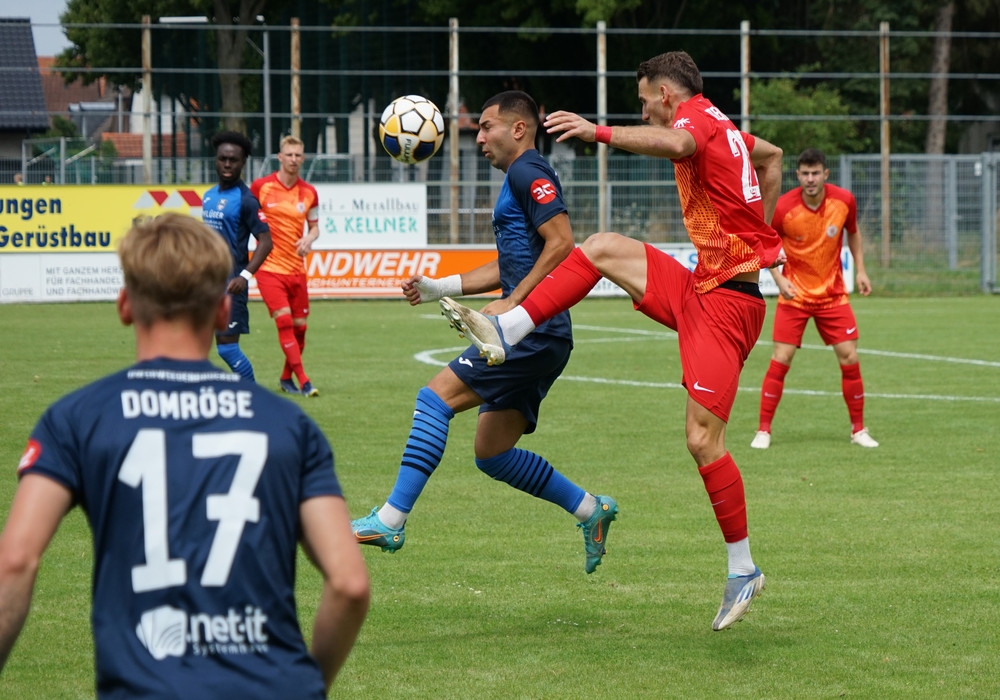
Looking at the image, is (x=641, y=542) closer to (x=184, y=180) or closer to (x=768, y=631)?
(x=768, y=631)

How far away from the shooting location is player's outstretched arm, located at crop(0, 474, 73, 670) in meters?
2.38

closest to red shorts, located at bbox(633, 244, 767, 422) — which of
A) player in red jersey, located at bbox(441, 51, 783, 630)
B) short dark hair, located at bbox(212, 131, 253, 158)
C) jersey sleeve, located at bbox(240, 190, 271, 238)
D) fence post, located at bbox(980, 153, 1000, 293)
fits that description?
player in red jersey, located at bbox(441, 51, 783, 630)

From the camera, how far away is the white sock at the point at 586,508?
6.12 meters

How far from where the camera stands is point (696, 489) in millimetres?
8508

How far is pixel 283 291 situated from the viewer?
13.6m

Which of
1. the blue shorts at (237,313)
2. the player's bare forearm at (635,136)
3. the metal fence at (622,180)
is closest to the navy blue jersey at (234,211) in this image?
the blue shorts at (237,313)

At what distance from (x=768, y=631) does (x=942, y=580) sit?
1190 millimetres

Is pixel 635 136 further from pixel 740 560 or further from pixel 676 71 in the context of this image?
pixel 740 560

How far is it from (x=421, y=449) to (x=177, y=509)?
3.39 meters

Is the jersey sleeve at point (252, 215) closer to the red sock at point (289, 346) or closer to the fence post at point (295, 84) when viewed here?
the red sock at point (289, 346)

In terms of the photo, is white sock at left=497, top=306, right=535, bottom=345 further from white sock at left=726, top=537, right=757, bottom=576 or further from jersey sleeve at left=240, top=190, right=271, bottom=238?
jersey sleeve at left=240, top=190, right=271, bottom=238

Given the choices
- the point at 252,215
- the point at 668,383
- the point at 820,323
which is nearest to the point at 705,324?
the point at 820,323

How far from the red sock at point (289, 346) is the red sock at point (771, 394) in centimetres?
452

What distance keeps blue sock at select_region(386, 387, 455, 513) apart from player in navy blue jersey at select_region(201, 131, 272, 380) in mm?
5990
